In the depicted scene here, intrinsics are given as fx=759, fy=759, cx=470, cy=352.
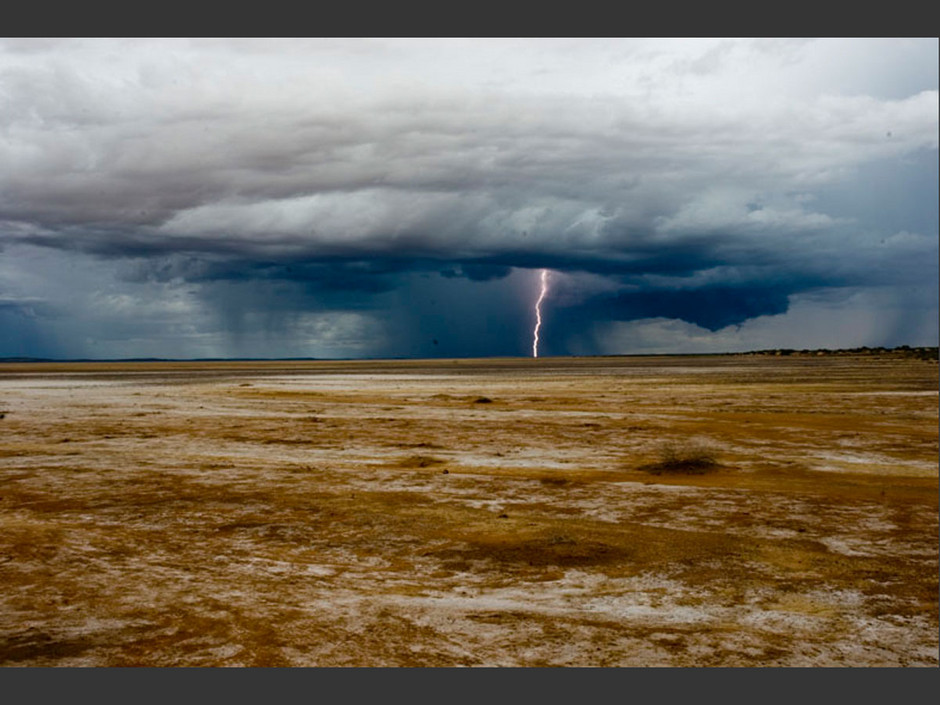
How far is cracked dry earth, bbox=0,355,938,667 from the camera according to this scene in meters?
6.73

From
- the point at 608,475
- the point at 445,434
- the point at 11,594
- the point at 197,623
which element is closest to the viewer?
the point at 197,623

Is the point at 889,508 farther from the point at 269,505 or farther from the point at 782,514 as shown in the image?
the point at 269,505

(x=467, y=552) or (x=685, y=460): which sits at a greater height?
(x=685, y=460)

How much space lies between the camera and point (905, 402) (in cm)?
3241

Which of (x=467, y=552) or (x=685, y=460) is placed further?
(x=685, y=460)

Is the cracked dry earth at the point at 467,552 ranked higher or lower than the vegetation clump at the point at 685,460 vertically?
lower

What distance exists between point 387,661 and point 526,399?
33.2m

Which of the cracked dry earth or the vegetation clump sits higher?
the vegetation clump

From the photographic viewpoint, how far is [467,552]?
9938 mm

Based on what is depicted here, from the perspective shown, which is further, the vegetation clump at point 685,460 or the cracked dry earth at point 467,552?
the vegetation clump at point 685,460

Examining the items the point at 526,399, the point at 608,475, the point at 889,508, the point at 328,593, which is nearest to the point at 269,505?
the point at 328,593

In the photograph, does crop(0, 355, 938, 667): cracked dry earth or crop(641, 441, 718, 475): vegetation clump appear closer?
crop(0, 355, 938, 667): cracked dry earth

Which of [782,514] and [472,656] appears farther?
[782,514]

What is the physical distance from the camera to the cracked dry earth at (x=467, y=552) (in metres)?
6.73
